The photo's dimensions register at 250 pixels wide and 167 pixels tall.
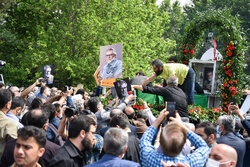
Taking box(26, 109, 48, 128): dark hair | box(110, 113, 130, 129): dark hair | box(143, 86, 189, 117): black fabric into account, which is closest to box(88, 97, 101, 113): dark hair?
box(143, 86, 189, 117): black fabric

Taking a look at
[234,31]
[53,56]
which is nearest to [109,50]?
[234,31]

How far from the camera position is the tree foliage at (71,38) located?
66.3 ft

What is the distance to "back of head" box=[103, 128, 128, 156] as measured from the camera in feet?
11.4

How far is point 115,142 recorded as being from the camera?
3.48 metres

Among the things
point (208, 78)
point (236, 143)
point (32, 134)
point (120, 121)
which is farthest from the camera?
point (208, 78)

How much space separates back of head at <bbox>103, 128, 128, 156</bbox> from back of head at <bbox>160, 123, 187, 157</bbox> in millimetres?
444

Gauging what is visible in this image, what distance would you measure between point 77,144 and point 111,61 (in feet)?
19.1

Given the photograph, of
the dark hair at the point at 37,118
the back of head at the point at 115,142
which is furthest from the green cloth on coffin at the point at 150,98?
the back of head at the point at 115,142

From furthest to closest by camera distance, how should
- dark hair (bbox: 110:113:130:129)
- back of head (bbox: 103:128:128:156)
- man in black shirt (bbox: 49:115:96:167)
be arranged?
dark hair (bbox: 110:113:130:129) < man in black shirt (bbox: 49:115:96:167) < back of head (bbox: 103:128:128:156)

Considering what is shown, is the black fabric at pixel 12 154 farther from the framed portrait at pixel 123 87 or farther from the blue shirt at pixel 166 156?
the framed portrait at pixel 123 87

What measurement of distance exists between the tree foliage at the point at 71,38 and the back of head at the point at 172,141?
16.4 m

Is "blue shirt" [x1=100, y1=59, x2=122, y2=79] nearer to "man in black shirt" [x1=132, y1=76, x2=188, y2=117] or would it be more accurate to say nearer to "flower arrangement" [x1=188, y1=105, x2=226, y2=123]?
"flower arrangement" [x1=188, y1=105, x2=226, y2=123]

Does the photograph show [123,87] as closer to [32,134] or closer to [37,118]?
[37,118]

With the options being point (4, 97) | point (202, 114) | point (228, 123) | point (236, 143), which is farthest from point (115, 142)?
point (202, 114)
